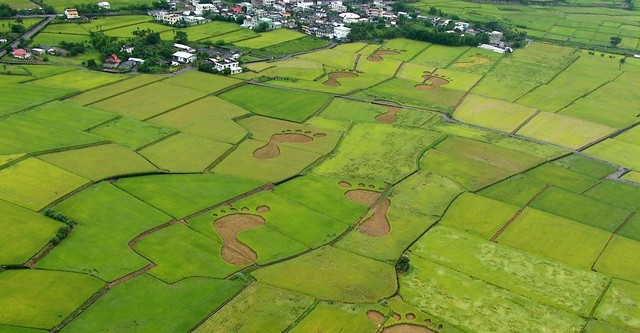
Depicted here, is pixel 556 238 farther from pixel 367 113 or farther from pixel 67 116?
pixel 67 116

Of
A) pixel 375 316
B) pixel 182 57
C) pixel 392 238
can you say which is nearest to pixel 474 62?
pixel 182 57

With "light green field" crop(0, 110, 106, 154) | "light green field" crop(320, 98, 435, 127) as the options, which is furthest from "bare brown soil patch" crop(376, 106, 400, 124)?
"light green field" crop(0, 110, 106, 154)

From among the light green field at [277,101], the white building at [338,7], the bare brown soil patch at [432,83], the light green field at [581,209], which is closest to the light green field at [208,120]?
the light green field at [277,101]

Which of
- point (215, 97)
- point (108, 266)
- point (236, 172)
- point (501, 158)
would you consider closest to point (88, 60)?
point (215, 97)

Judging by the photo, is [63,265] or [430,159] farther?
[430,159]

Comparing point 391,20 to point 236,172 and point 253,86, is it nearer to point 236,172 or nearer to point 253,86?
point 253,86
